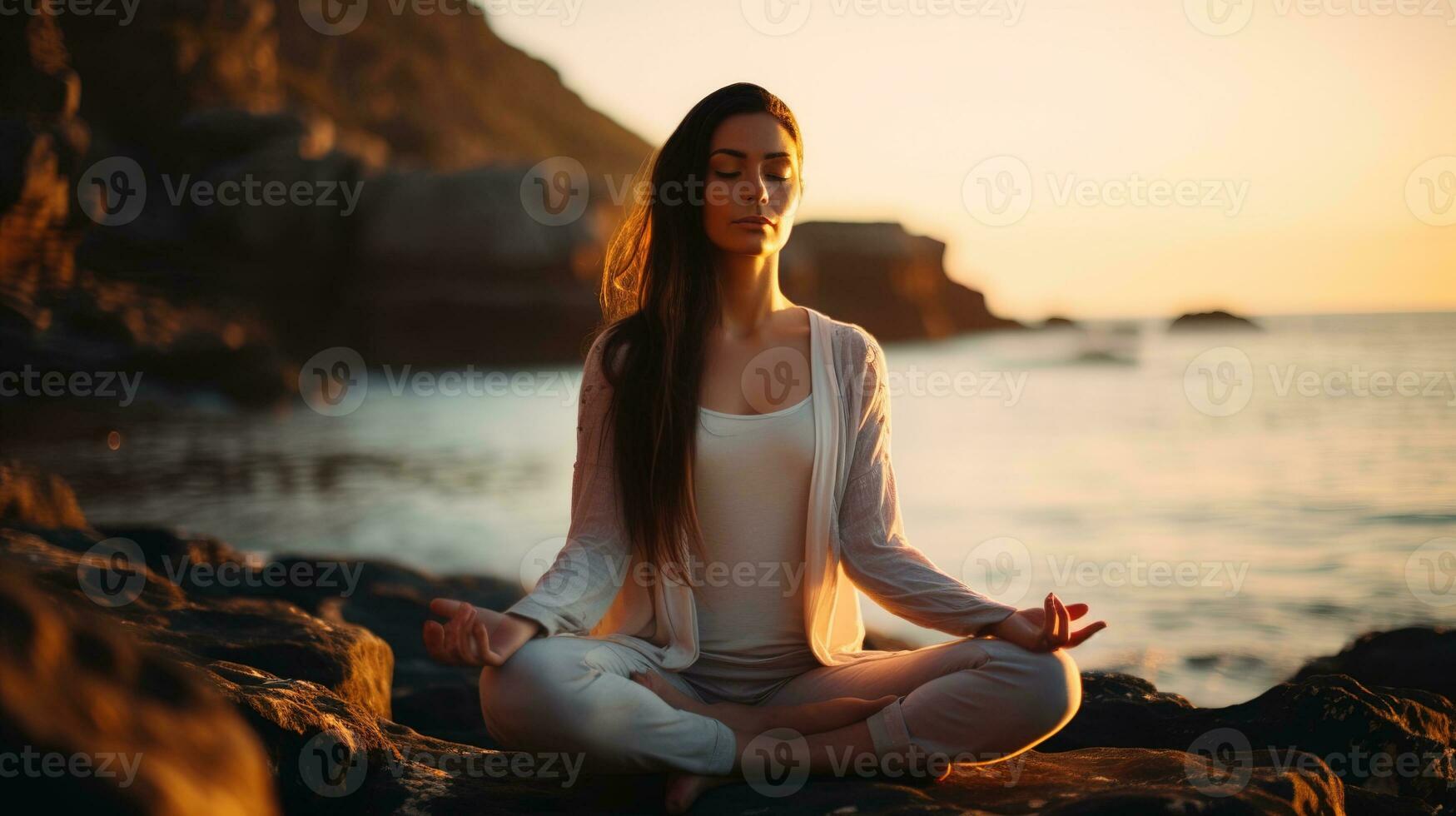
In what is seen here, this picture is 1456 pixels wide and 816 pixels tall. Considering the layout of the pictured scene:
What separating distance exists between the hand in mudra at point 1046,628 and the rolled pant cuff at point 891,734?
0.25m

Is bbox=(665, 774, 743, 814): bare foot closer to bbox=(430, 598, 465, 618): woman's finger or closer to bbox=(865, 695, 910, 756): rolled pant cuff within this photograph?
bbox=(865, 695, 910, 756): rolled pant cuff

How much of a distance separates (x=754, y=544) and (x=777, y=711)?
35cm

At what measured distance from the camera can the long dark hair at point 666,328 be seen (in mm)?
2428

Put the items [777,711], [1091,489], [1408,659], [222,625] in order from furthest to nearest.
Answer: [1091,489] → [1408,659] → [222,625] → [777,711]

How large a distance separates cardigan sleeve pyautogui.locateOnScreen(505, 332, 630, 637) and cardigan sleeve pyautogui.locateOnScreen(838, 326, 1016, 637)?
1.53 feet

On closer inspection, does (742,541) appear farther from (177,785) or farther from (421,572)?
(421,572)

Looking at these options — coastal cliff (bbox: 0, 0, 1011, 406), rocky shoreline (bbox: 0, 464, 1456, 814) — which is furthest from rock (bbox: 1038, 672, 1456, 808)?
coastal cliff (bbox: 0, 0, 1011, 406)

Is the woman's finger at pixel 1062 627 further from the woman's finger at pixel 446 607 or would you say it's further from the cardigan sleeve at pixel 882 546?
the woman's finger at pixel 446 607

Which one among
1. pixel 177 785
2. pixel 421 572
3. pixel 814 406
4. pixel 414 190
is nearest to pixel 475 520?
pixel 421 572

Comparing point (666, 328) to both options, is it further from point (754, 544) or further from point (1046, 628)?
point (1046, 628)

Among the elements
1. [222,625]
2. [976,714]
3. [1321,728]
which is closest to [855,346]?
[976,714]

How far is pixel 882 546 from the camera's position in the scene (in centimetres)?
244

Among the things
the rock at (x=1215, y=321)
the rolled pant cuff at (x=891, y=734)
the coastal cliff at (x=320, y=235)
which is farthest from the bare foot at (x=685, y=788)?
the rock at (x=1215, y=321)

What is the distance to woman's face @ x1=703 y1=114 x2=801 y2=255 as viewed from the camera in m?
2.52
